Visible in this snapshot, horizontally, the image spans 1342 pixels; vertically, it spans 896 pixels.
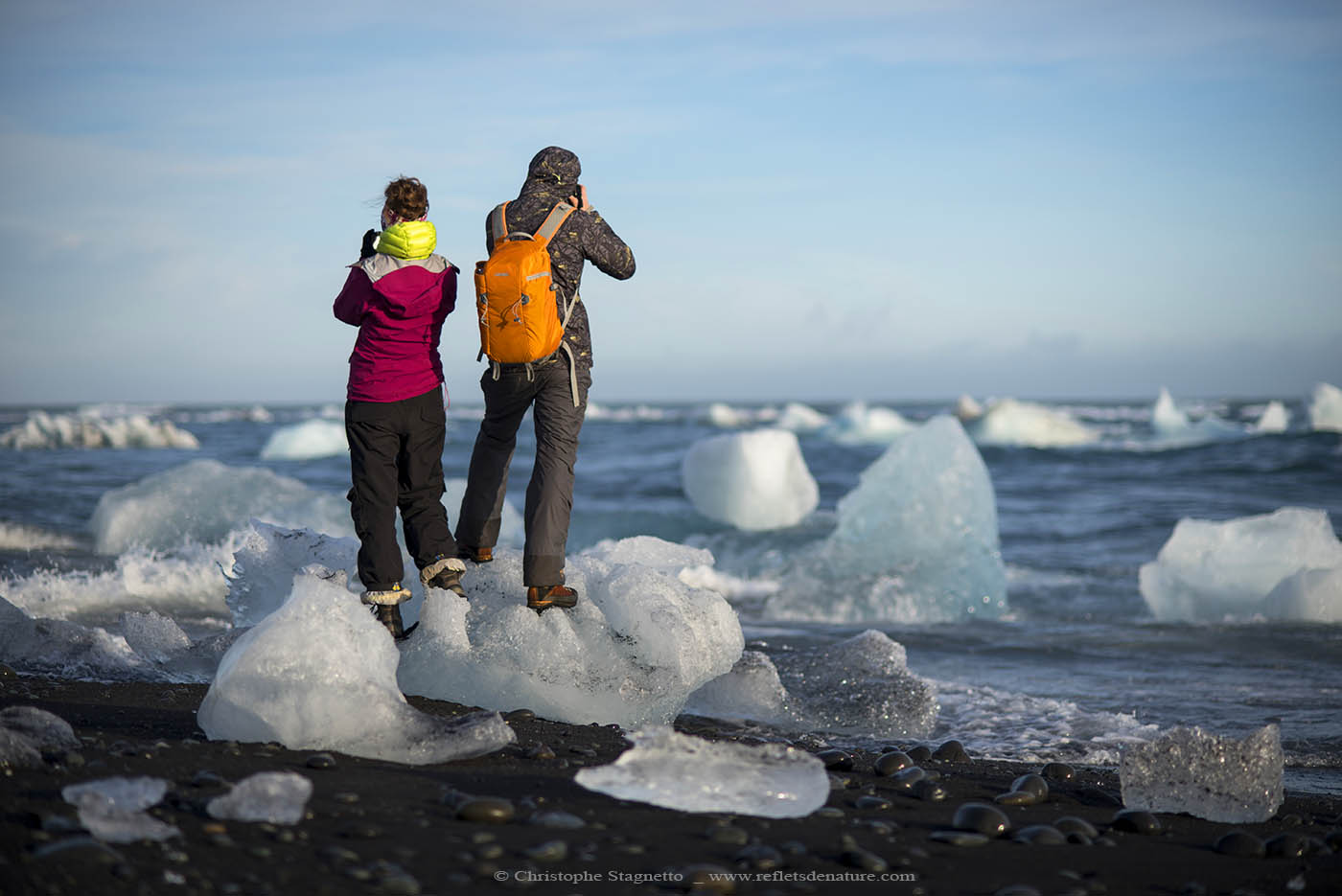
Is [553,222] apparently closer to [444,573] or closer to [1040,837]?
[444,573]

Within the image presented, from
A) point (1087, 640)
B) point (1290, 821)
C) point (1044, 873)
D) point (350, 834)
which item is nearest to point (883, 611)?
point (1087, 640)

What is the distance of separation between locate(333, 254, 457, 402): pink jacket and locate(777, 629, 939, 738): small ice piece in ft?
7.45

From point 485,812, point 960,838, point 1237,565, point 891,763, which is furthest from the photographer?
point 1237,565

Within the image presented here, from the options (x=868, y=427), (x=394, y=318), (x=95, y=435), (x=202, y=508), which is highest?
(x=394, y=318)

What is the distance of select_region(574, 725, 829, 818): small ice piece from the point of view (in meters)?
2.53

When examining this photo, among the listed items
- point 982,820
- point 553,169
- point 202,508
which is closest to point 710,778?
point 982,820

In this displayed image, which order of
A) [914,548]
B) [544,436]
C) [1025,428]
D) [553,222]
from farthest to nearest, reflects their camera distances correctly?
[1025,428], [914,548], [544,436], [553,222]

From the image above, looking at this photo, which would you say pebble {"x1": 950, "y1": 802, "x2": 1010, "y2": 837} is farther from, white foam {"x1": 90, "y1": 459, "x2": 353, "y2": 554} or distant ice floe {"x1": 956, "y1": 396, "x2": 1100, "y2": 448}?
distant ice floe {"x1": 956, "y1": 396, "x2": 1100, "y2": 448}

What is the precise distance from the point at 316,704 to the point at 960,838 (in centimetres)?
172

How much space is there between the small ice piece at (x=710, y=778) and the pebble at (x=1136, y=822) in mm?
855

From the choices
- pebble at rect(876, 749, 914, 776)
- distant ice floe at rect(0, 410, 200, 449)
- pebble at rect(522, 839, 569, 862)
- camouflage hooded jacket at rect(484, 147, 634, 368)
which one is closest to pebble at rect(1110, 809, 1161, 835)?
pebble at rect(876, 749, 914, 776)

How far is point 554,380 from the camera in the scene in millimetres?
3857

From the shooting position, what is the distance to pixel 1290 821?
10.0ft

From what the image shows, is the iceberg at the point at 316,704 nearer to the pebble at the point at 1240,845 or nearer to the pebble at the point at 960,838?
the pebble at the point at 960,838
